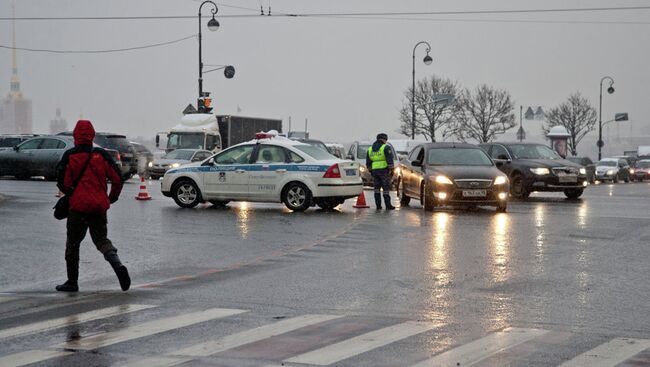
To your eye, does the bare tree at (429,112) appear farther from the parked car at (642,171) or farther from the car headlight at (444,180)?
the car headlight at (444,180)

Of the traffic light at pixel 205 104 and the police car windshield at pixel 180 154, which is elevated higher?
the traffic light at pixel 205 104

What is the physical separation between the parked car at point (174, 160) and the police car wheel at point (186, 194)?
59.5 ft

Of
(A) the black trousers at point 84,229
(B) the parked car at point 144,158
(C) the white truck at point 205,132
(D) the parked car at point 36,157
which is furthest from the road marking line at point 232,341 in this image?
(C) the white truck at point 205,132

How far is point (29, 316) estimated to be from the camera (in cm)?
899

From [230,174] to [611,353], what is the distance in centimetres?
1570

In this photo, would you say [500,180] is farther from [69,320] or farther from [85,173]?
[69,320]

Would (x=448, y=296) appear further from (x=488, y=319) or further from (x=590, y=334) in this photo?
(x=590, y=334)

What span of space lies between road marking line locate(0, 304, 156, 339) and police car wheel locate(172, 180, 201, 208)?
13191 mm

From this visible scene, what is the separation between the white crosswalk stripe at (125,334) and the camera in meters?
7.14

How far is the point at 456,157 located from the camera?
23.8m

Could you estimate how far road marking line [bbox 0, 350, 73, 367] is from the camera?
22.7 feet

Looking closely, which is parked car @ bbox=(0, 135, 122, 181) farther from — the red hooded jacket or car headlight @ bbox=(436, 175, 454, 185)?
the red hooded jacket

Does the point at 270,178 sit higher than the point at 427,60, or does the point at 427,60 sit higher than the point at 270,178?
the point at 427,60

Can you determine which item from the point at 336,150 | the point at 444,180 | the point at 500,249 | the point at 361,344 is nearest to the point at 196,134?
the point at 336,150
